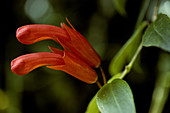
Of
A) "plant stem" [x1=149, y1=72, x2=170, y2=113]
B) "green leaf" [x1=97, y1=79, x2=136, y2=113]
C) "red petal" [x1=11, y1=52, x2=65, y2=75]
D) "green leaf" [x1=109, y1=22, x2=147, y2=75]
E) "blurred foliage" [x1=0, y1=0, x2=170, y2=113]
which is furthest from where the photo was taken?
"blurred foliage" [x1=0, y1=0, x2=170, y2=113]

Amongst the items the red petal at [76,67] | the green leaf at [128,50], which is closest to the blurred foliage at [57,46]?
the green leaf at [128,50]

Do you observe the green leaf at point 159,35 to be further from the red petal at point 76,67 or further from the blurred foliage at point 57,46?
the blurred foliage at point 57,46

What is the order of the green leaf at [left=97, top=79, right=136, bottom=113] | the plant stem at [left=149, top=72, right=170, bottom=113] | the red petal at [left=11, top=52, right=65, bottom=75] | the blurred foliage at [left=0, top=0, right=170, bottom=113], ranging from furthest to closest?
the blurred foliage at [left=0, top=0, right=170, bottom=113], the plant stem at [left=149, top=72, right=170, bottom=113], the red petal at [left=11, top=52, right=65, bottom=75], the green leaf at [left=97, top=79, right=136, bottom=113]

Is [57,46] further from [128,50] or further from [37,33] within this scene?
[37,33]

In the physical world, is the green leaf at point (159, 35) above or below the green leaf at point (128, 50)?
above

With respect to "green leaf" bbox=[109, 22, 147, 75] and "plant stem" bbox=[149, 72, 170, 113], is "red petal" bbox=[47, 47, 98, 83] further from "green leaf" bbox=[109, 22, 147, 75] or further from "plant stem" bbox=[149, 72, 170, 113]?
"plant stem" bbox=[149, 72, 170, 113]

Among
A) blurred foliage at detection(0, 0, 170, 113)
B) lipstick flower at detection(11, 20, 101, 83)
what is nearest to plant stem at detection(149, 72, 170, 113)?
blurred foliage at detection(0, 0, 170, 113)

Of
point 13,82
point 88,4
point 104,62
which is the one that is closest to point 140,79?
point 104,62

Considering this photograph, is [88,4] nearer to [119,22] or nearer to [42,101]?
[119,22]
